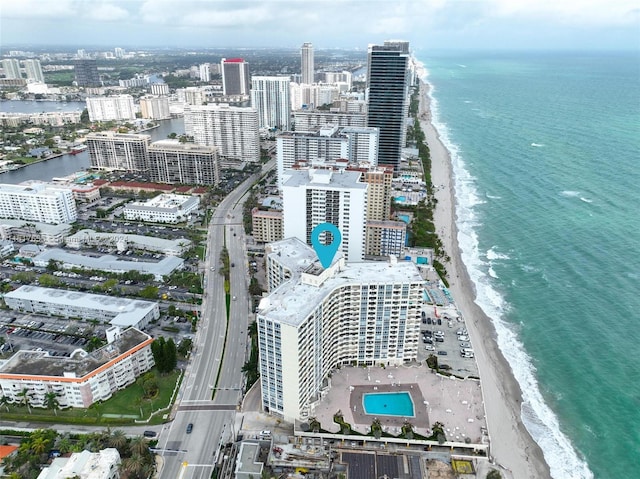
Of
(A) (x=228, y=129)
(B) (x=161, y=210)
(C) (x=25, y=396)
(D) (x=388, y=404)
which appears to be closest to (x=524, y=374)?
(D) (x=388, y=404)

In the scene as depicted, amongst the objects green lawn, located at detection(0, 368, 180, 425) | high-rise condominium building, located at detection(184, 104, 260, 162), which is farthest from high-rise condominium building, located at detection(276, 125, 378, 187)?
green lawn, located at detection(0, 368, 180, 425)

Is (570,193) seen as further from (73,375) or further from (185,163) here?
(73,375)

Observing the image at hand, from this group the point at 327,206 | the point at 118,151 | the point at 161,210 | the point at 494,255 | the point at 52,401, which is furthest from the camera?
the point at 118,151

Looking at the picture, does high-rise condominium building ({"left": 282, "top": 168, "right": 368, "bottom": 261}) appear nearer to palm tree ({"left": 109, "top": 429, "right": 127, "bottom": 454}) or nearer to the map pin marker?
the map pin marker

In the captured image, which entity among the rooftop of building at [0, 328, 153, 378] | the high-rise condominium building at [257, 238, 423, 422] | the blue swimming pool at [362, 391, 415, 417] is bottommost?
the blue swimming pool at [362, 391, 415, 417]

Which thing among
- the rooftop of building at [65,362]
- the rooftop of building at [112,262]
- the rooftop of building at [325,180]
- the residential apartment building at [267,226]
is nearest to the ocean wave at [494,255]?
the rooftop of building at [325,180]

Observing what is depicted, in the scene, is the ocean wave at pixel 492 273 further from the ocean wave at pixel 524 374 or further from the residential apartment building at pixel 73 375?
the residential apartment building at pixel 73 375
